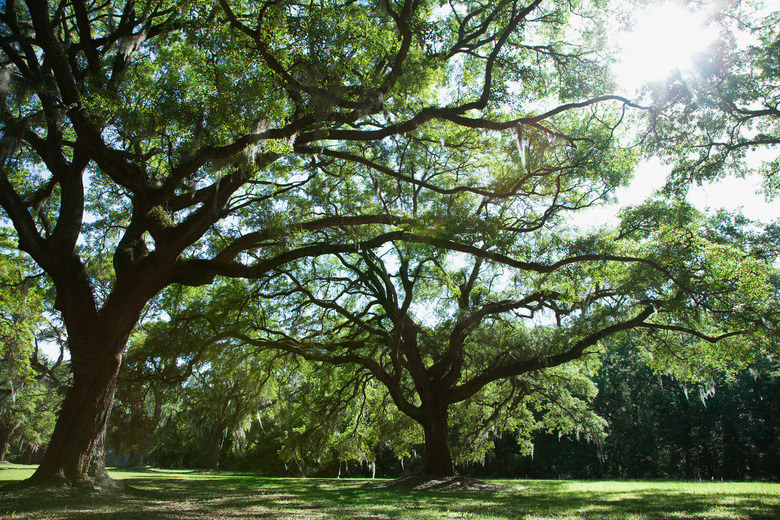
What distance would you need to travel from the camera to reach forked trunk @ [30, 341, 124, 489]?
674 centimetres

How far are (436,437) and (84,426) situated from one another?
8540mm

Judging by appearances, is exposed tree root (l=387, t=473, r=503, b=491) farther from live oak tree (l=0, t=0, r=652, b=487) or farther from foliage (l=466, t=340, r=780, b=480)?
foliage (l=466, t=340, r=780, b=480)

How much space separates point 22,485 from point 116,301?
2.88 meters

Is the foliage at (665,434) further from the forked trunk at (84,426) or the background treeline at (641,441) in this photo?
the forked trunk at (84,426)

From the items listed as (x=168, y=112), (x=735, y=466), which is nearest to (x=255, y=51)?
(x=168, y=112)

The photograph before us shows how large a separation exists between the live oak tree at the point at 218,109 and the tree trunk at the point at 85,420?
0.07 ft

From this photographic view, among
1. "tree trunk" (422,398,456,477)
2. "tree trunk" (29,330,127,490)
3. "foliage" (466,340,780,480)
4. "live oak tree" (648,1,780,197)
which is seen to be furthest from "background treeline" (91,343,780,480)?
"live oak tree" (648,1,780,197)

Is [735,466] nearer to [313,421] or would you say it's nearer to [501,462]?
[501,462]

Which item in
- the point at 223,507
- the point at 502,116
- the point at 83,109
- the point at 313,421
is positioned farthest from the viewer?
the point at 313,421

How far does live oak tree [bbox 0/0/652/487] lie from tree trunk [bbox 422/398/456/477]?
587 centimetres

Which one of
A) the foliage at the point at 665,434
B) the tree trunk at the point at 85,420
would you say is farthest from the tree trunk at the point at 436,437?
the foliage at the point at 665,434

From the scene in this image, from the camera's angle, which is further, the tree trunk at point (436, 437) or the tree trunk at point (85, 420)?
the tree trunk at point (436, 437)

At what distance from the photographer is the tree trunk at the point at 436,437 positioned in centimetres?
1233

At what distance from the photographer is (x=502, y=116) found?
27.7 feet
